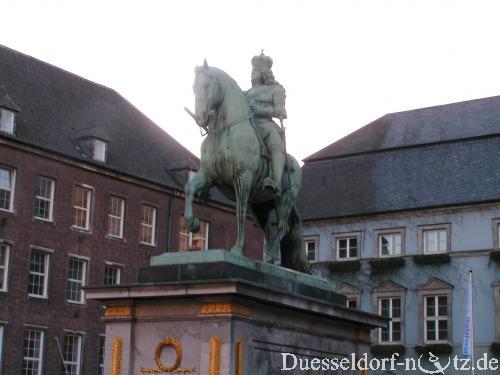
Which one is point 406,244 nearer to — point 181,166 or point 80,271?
point 181,166

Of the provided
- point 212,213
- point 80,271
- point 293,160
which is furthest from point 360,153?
point 293,160

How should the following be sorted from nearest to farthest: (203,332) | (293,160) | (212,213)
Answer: (203,332) → (293,160) → (212,213)

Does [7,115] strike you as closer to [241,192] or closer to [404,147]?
[404,147]

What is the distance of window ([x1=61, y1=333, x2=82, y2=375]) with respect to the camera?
41.7 metres

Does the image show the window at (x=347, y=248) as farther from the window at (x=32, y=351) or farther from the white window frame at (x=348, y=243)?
the window at (x=32, y=351)

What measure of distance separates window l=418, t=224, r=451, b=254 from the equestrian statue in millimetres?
33713

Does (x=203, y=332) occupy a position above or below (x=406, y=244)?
below

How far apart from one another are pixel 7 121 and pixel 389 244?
19.3 m

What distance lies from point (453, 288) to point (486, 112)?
954cm

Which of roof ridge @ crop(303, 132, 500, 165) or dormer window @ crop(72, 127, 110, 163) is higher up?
roof ridge @ crop(303, 132, 500, 165)

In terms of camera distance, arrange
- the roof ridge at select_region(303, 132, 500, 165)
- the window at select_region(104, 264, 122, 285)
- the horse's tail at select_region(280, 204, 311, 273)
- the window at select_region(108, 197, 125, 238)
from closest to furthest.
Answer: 1. the horse's tail at select_region(280, 204, 311, 273)
2. the window at select_region(104, 264, 122, 285)
3. the window at select_region(108, 197, 125, 238)
4. the roof ridge at select_region(303, 132, 500, 165)

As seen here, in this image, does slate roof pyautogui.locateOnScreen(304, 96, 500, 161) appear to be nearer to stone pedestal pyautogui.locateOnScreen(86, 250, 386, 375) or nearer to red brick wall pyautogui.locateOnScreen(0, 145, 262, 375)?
red brick wall pyautogui.locateOnScreen(0, 145, 262, 375)

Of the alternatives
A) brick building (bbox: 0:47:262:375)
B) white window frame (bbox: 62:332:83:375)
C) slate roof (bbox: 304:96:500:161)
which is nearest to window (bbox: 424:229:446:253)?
slate roof (bbox: 304:96:500:161)

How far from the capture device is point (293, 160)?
15.1 meters
